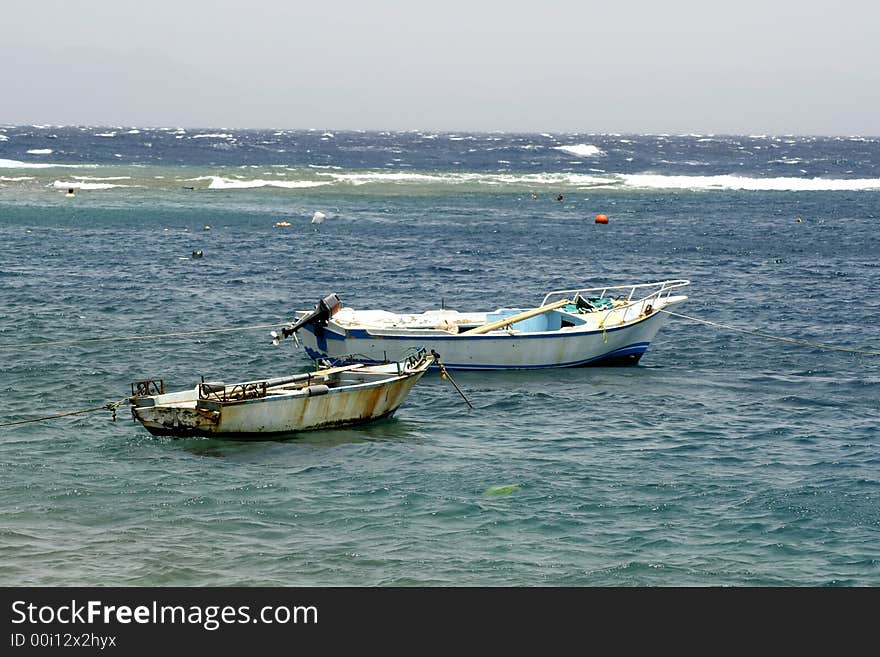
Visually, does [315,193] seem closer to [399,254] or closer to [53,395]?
[399,254]

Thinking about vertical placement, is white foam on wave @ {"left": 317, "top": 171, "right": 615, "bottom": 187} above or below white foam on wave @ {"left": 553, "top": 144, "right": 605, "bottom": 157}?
below

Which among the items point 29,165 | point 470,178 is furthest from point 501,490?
point 29,165

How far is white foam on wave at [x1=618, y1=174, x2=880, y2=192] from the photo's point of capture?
11731 centimetres

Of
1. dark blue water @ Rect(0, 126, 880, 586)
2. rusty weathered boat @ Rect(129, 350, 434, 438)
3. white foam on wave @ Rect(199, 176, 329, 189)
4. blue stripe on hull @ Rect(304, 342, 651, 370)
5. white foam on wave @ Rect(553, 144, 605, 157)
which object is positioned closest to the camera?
dark blue water @ Rect(0, 126, 880, 586)

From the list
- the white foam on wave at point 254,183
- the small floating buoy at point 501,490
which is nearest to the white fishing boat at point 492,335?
the small floating buoy at point 501,490

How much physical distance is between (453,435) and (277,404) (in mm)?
4405

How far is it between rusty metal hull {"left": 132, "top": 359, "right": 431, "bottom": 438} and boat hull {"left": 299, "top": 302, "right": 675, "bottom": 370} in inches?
194

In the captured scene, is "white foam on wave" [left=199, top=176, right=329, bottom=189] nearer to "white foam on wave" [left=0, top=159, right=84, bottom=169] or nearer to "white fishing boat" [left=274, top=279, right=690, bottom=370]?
"white foam on wave" [left=0, top=159, right=84, bottom=169]

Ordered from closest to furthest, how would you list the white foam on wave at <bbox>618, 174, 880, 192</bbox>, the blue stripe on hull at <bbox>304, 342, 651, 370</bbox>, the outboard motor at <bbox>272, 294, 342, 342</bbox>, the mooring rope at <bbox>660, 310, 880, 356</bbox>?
the outboard motor at <bbox>272, 294, 342, 342</bbox>, the blue stripe on hull at <bbox>304, 342, 651, 370</bbox>, the mooring rope at <bbox>660, 310, 880, 356</bbox>, the white foam on wave at <bbox>618, 174, 880, 192</bbox>

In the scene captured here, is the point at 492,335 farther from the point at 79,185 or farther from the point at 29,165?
the point at 29,165

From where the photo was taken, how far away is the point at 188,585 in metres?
18.0

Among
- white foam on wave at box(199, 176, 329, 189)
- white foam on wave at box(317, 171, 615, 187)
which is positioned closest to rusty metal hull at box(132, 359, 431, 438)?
white foam on wave at box(199, 176, 329, 189)

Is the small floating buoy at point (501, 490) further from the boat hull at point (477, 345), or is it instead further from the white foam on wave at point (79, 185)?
the white foam on wave at point (79, 185)

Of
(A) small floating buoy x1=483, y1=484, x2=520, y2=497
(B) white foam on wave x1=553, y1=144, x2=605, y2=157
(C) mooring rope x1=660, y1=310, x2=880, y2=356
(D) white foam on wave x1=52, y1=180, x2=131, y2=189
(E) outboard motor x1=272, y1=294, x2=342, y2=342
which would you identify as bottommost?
(A) small floating buoy x1=483, y1=484, x2=520, y2=497
